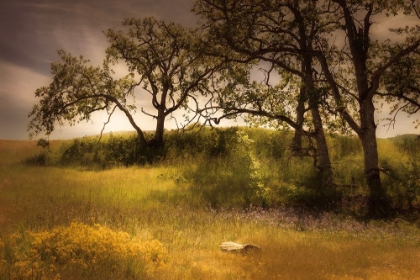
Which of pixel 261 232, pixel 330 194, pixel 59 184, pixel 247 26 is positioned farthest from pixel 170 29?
pixel 261 232

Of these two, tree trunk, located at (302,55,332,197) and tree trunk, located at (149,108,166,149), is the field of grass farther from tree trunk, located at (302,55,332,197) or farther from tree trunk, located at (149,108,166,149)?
tree trunk, located at (149,108,166,149)

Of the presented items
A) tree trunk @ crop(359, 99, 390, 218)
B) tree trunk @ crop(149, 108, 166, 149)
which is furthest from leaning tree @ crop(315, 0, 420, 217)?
tree trunk @ crop(149, 108, 166, 149)

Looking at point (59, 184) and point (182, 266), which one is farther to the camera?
point (59, 184)

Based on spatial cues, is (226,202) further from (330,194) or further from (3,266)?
(3,266)

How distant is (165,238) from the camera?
30.9 ft

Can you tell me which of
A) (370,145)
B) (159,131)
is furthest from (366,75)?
(159,131)

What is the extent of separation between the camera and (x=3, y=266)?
5336mm

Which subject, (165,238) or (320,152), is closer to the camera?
(165,238)

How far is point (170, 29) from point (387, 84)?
14.4 metres

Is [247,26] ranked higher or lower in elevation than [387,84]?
higher

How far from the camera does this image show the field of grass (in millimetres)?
6402

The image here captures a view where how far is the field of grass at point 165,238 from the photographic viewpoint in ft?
21.0

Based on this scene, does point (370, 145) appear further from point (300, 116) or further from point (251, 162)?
point (251, 162)

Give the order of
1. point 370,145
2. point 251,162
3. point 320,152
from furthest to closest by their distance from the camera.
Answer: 1. point 320,152
2. point 370,145
3. point 251,162
